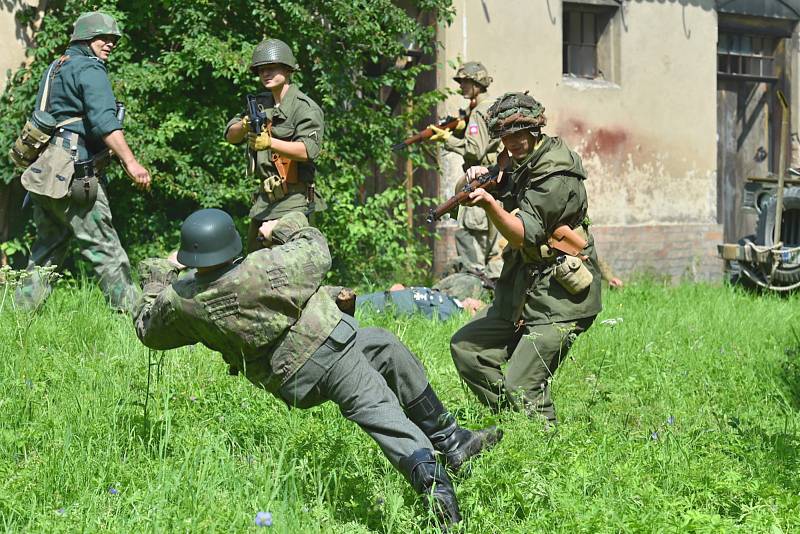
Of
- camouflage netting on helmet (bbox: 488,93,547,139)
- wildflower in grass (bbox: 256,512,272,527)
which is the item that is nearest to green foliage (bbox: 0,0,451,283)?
camouflage netting on helmet (bbox: 488,93,547,139)

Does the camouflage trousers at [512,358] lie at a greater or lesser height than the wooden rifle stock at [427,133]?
lesser

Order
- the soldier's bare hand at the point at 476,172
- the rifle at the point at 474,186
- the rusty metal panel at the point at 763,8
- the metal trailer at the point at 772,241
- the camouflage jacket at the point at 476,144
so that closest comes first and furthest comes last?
the rifle at the point at 474,186
the soldier's bare hand at the point at 476,172
the camouflage jacket at the point at 476,144
the metal trailer at the point at 772,241
the rusty metal panel at the point at 763,8

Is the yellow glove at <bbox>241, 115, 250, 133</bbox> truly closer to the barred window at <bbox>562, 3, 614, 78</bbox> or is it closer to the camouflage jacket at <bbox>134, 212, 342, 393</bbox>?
the camouflage jacket at <bbox>134, 212, 342, 393</bbox>

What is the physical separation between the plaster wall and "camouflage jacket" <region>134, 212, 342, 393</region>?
282 inches

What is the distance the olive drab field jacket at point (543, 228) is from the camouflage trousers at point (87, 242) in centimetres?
277

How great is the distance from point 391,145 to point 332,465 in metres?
5.83

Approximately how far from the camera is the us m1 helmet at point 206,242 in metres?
3.57

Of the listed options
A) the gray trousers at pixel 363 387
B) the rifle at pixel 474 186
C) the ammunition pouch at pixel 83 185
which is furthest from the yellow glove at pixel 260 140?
the gray trousers at pixel 363 387

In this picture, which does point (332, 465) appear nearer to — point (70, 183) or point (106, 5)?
point (70, 183)

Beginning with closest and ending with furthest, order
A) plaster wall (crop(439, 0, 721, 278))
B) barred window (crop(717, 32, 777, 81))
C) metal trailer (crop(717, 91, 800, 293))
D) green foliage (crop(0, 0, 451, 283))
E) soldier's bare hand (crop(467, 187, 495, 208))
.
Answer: soldier's bare hand (crop(467, 187, 495, 208))
green foliage (crop(0, 0, 451, 283))
metal trailer (crop(717, 91, 800, 293))
plaster wall (crop(439, 0, 721, 278))
barred window (crop(717, 32, 777, 81))

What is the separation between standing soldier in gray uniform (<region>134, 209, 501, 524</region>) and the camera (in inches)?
141

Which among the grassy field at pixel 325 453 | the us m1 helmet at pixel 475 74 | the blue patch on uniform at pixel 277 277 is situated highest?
the us m1 helmet at pixel 475 74

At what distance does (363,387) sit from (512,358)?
127 cm

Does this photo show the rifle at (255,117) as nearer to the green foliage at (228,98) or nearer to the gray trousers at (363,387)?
the green foliage at (228,98)
